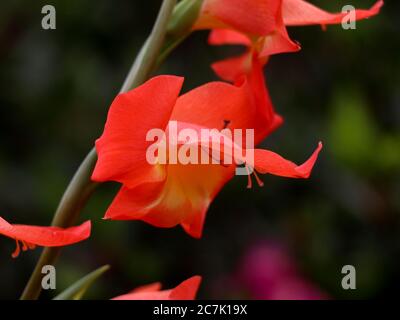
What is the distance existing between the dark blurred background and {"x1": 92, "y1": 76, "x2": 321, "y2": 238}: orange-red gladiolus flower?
1116 mm

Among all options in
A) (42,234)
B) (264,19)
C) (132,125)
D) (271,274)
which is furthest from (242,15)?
(271,274)

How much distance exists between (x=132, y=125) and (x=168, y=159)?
7 cm

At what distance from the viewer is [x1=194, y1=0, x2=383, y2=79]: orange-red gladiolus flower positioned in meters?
0.95

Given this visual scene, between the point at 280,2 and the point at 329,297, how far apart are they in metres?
1.31

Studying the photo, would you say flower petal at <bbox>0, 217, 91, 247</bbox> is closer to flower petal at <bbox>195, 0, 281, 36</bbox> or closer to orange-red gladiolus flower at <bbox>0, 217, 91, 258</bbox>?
orange-red gladiolus flower at <bbox>0, 217, 91, 258</bbox>

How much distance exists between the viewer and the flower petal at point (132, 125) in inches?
31.4

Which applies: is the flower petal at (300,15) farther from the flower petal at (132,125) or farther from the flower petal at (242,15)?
the flower petal at (132,125)

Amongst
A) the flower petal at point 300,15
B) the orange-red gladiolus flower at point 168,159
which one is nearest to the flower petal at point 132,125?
the orange-red gladiolus flower at point 168,159

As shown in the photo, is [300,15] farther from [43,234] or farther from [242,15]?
[43,234]

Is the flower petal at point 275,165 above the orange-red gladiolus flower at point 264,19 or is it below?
below

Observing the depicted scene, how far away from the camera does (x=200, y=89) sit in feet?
2.86

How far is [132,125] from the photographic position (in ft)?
2.65
